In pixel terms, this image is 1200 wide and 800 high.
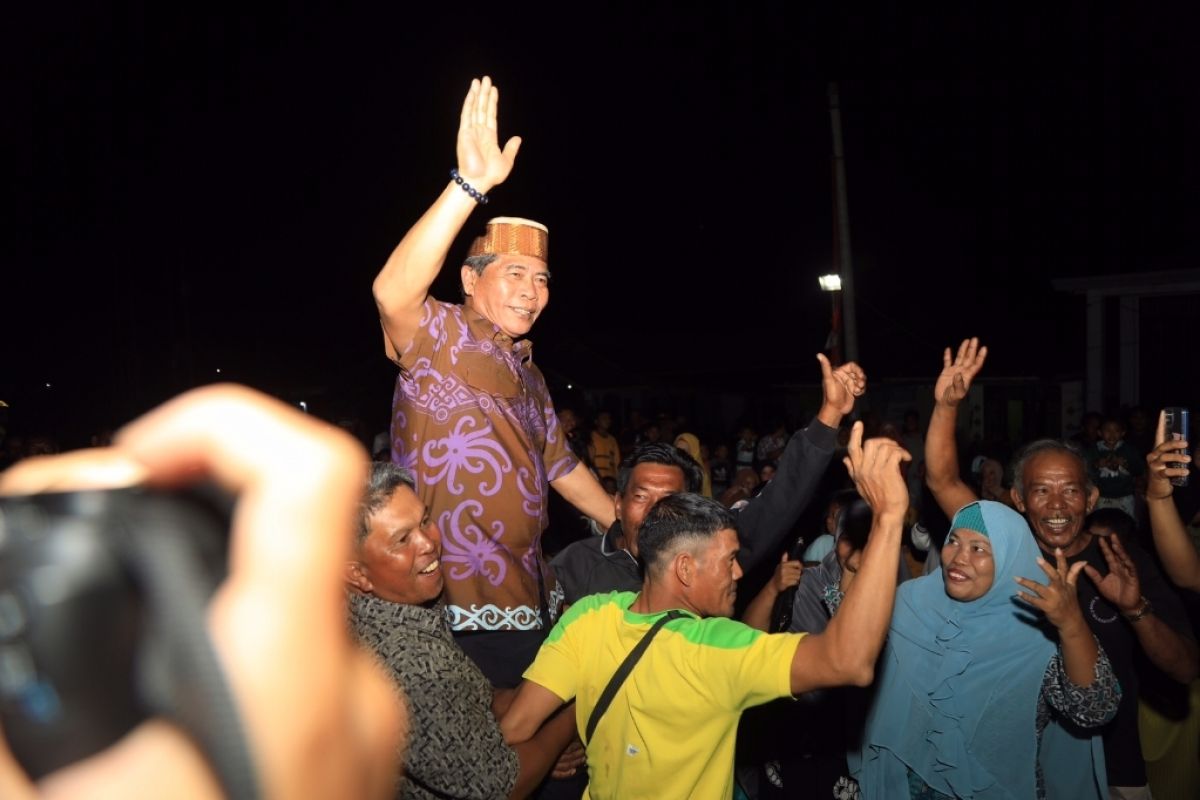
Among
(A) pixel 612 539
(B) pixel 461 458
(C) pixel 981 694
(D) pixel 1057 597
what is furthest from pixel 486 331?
(C) pixel 981 694

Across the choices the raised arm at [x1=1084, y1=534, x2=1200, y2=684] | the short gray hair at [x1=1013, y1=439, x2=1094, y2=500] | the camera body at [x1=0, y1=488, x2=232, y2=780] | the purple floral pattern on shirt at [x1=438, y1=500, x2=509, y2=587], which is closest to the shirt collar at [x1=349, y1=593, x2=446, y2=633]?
the purple floral pattern on shirt at [x1=438, y1=500, x2=509, y2=587]

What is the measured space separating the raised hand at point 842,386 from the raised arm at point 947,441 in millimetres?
684

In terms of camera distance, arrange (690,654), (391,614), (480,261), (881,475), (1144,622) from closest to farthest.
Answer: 1. (391,614)
2. (881,475)
3. (690,654)
4. (480,261)
5. (1144,622)

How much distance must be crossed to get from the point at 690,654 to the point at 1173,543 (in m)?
2.48

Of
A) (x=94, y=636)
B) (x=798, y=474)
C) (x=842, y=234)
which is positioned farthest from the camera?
(x=842, y=234)

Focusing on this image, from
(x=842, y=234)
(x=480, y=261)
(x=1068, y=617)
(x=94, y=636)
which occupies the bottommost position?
(x=1068, y=617)

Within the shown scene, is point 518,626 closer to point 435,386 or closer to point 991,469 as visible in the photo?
point 435,386

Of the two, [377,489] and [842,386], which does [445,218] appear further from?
[842,386]

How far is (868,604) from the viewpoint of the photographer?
2.35 metres

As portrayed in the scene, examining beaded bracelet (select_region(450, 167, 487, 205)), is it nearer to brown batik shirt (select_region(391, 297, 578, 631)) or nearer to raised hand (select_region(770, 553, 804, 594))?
brown batik shirt (select_region(391, 297, 578, 631))

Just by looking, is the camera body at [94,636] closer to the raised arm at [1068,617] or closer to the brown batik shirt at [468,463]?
the brown batik shirt at [468,463]

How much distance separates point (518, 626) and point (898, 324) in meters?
18.4

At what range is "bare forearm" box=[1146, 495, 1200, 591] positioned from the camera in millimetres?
3865

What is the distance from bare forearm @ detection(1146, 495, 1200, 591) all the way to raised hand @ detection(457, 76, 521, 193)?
3054 millimetres
